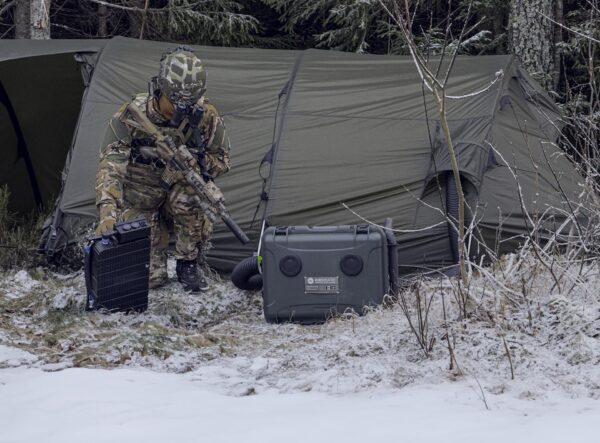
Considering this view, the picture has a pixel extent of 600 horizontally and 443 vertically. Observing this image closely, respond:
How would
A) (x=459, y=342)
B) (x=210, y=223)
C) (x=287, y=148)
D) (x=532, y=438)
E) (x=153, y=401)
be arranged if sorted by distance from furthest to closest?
(x=287, y=148)
(x=210, y=223)
(x=459, y=342)
(x=153, y=401)
(x=532, y=438)

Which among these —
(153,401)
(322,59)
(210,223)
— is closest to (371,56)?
(322,59)

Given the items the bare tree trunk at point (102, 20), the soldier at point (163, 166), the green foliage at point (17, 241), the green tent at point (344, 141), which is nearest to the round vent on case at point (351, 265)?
the green tent at point (344, 141)

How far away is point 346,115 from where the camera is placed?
21.9 ft

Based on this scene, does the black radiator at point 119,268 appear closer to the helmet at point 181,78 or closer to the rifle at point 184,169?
the rifle at point 184,169

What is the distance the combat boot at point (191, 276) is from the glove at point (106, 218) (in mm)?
582

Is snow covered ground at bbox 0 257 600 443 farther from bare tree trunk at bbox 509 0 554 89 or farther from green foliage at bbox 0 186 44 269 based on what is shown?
bare tree trunk at bbox 509 0 554 89

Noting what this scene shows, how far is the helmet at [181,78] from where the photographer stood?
18.8 ft

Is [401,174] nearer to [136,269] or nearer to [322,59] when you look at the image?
[322,59]

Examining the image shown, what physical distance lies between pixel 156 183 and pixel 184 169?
0.25 metres

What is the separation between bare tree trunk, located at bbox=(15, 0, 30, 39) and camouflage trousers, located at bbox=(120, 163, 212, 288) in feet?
16.6

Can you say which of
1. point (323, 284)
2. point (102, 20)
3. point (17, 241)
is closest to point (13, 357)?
point (323, 284)

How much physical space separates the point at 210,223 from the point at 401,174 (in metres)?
1.25

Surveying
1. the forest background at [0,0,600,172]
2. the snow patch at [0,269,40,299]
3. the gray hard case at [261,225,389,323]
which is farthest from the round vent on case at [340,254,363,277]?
the forest background at [0,0,600,172]

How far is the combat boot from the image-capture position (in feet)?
19.9
